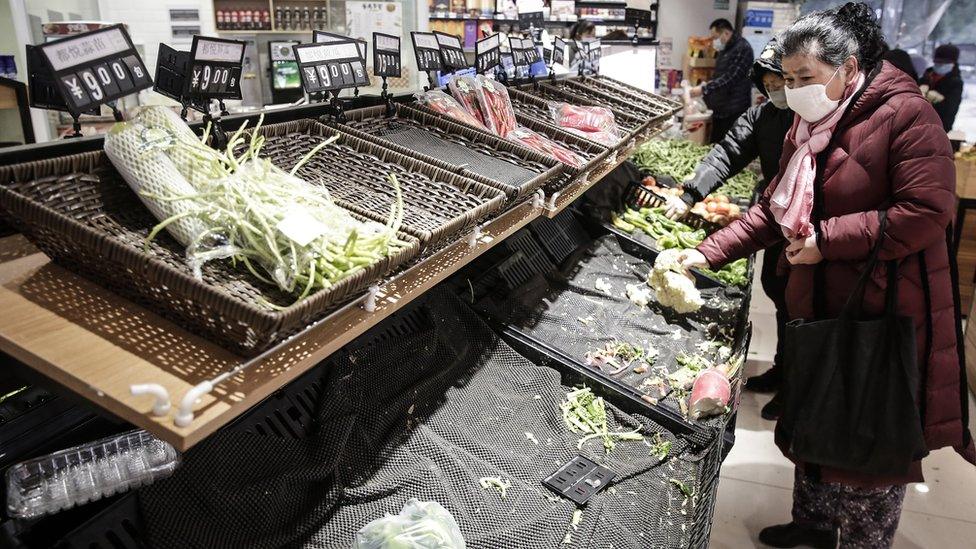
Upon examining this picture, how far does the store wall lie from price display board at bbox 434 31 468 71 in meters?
6.93

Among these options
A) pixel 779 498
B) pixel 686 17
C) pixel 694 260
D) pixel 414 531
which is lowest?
pixel 779 498

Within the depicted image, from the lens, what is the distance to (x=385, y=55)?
2.21 metres

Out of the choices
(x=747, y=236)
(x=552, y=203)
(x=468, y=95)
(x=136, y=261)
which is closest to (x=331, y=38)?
(x=468, y=95)

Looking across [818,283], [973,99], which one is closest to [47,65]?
[818,283]

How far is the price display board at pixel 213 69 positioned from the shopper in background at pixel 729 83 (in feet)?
21.1

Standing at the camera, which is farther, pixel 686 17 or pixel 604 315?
pixel 686 17

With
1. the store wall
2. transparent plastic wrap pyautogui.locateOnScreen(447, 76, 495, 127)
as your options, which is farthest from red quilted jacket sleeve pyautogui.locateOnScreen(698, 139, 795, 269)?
the store wall

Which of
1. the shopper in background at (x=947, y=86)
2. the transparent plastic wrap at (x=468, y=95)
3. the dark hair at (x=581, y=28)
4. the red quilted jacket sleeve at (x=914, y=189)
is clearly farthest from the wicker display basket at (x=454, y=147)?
the shopper in background at (x=947, y=86)

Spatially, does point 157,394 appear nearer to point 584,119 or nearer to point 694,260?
point 694,260

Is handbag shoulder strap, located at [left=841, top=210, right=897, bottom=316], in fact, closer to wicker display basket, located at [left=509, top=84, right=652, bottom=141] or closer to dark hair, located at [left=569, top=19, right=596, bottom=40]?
wicker display basket, located at [left=509, top=84, right=652, bottom=141]

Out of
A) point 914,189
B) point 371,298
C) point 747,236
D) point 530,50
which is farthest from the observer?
point 530,50

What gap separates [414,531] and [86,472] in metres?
0.60

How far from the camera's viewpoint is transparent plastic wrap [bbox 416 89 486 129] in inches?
89.7

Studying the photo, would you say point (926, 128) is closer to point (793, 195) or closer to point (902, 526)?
point (793, 195)
